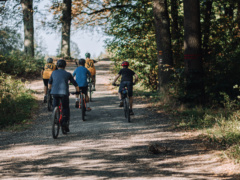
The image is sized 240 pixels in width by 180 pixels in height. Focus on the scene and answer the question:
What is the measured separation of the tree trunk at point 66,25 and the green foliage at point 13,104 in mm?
15210

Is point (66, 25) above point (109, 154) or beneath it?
above

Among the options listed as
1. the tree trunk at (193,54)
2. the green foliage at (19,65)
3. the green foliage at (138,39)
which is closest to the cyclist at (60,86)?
the tree trunk at (193,54)

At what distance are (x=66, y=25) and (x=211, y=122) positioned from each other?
23.6m

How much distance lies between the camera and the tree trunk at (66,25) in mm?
29531

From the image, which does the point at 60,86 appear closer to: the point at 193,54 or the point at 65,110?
the point at 65,110

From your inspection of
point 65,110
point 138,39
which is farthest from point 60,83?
point 138,39

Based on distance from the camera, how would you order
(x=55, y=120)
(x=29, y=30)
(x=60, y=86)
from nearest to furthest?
(x=55, y=120)
(x=60, y=86)
(x=29, y=30)

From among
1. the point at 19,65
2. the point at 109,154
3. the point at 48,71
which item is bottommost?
the point at 109,154

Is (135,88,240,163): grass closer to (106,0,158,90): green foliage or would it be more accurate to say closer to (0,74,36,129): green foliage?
(106,0,158,90): green foliage

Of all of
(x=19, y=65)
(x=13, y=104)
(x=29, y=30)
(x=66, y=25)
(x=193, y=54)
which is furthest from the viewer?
(x=66, y=25)

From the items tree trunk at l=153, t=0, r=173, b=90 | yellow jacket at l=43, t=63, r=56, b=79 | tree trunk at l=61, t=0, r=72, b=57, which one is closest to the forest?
tree trunk at l=153, t=0, r=173, b=90

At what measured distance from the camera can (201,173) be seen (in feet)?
18.7

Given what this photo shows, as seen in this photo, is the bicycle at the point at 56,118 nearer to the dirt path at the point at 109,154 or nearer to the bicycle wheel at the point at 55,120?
the bicycle wheel at the point at 55,120

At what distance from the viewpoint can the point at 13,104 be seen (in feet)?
41.6
